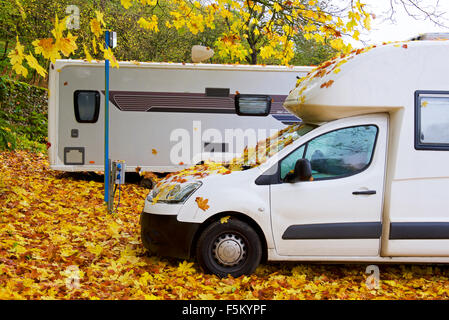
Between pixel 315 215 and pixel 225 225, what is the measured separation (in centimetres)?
98

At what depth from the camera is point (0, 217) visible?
310 inches

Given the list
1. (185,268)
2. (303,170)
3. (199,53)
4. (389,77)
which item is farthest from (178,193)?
(199,53)

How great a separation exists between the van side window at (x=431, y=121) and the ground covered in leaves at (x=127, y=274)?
1.57 m

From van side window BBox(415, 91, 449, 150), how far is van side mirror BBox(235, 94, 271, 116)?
634cm

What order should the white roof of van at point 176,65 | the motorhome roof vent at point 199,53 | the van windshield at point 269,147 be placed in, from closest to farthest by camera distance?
the van windshield at point 269,147 → the white roof of van at point 176,65 → the motorhome roof vent at point 199,53

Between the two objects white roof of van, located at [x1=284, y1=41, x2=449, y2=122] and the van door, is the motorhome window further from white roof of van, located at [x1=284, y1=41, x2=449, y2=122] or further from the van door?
white roof of van, located at [x1=284, y1=41, x2=449, y2=122]

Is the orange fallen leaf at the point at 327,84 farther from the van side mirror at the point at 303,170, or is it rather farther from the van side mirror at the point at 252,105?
the van side mirror at the point at 252,105

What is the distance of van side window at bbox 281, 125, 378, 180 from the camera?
220 inches

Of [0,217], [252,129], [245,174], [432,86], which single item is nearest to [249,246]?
[245,174]

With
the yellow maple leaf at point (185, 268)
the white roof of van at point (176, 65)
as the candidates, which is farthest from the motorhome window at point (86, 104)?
the yellow maple leaf at point (185, 268)

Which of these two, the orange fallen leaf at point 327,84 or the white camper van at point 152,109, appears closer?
the orange fallen leaf at point 327,84

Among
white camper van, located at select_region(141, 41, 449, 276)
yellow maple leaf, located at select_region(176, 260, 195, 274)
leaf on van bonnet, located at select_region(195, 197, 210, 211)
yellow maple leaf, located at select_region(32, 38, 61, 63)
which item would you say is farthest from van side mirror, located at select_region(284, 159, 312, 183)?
yellow maple leaf, located at select_region(32, 38, 61, 63)

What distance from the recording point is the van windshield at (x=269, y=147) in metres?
5.90

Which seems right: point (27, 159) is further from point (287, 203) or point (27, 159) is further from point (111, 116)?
point (287, 203)
